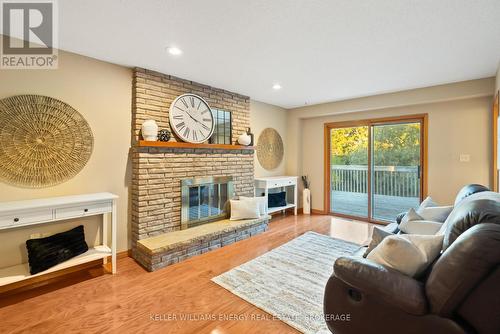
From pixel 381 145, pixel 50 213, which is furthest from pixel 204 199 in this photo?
pixel 381 145

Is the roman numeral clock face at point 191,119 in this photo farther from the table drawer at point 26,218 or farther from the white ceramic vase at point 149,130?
the table drawer at point 26,218

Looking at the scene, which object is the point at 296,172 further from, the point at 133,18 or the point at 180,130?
the point at 133,18

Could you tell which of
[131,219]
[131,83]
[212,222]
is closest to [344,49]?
[131,83]

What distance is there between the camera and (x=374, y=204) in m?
4.62

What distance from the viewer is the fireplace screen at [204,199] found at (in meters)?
3.38

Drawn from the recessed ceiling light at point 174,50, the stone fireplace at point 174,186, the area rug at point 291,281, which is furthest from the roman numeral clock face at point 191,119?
the area rug at point 291,281

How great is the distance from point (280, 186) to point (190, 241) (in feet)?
7.88

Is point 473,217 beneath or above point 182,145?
beneath

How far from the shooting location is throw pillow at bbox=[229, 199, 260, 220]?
3.81 metres

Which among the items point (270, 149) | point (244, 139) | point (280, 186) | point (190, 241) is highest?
point (244, 139)

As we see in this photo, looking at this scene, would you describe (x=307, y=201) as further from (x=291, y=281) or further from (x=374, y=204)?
(x=291, y=281)

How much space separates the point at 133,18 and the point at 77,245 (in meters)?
2.28

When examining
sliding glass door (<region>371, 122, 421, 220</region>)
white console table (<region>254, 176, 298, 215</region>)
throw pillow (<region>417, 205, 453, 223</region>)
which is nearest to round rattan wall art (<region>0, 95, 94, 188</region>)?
white console table (<region>254, 176, 298, 215</region>)

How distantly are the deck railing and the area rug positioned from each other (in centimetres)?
171
